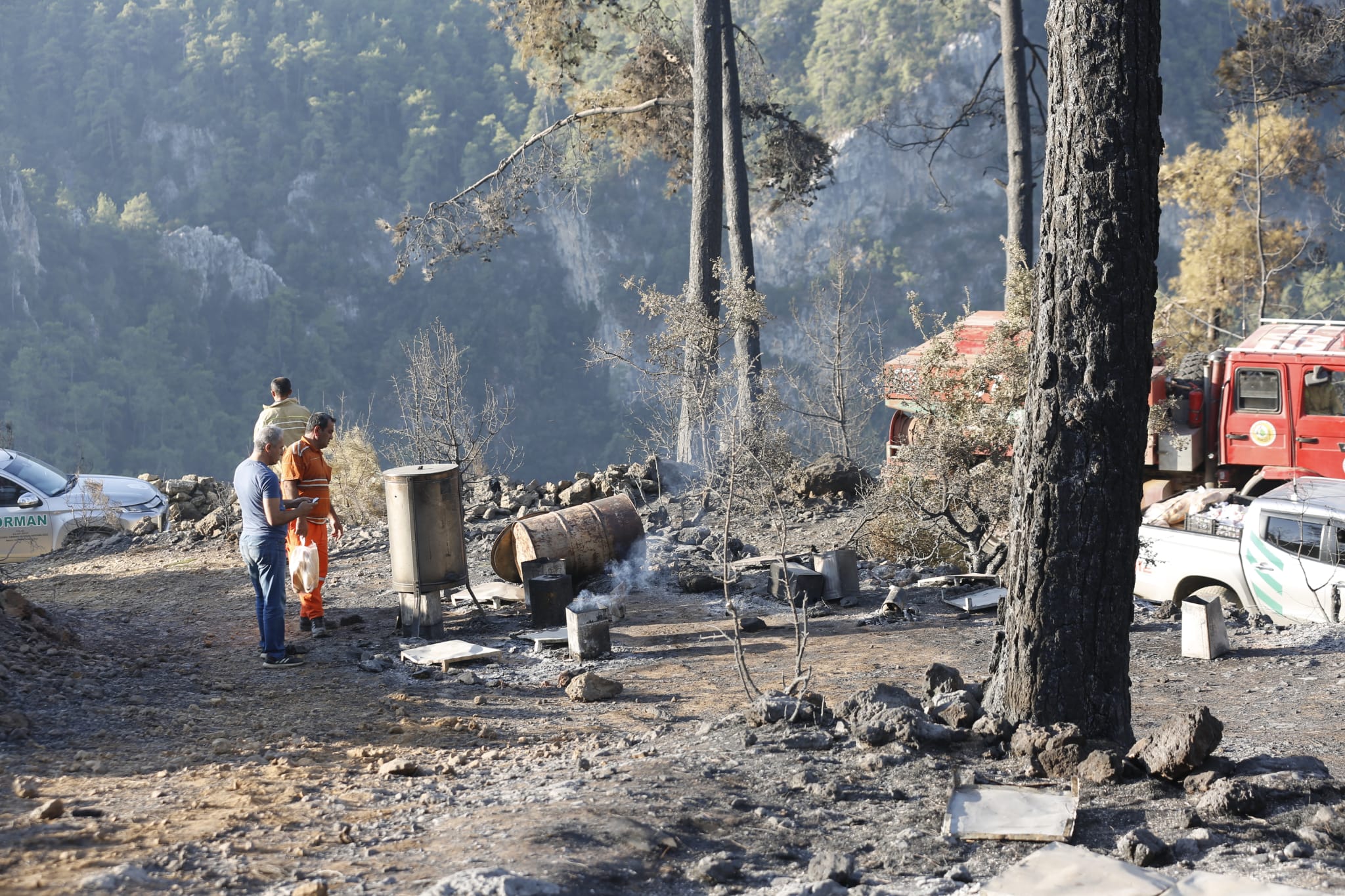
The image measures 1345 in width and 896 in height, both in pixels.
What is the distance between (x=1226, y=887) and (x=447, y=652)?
5394 mm

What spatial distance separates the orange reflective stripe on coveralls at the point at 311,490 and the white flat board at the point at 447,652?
1169 millimetres

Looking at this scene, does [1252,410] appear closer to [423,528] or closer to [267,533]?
[423,528]

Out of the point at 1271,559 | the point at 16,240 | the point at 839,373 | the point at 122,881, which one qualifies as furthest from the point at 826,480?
the point at 16,240

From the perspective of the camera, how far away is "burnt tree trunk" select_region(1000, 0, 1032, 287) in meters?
18.5

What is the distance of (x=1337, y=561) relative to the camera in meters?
9.23

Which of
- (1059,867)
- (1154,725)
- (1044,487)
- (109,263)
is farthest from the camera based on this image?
(109,263)

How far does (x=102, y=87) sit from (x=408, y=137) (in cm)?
1772

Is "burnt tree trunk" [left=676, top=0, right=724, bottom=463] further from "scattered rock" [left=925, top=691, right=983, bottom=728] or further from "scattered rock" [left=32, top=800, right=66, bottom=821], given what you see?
"scattered rock" [left=32, top=800, right=66, bottom=821]

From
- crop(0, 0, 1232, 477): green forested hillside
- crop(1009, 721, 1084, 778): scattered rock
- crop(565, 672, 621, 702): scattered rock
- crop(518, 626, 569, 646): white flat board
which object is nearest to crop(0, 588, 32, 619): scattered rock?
crop(518, 626, 569, 646): white flat board

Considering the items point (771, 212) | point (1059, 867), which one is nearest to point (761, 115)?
point (771, 212)

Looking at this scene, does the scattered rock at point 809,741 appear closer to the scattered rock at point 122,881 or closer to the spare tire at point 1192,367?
the scattered rock at point 122,881

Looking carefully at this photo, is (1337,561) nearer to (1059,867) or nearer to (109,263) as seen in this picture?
(1059,867)

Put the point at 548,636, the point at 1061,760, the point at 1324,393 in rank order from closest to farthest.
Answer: the point at 1061,760 → the point at 548,636 → the point at 1324,393

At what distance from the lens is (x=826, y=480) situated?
14.2 meters
